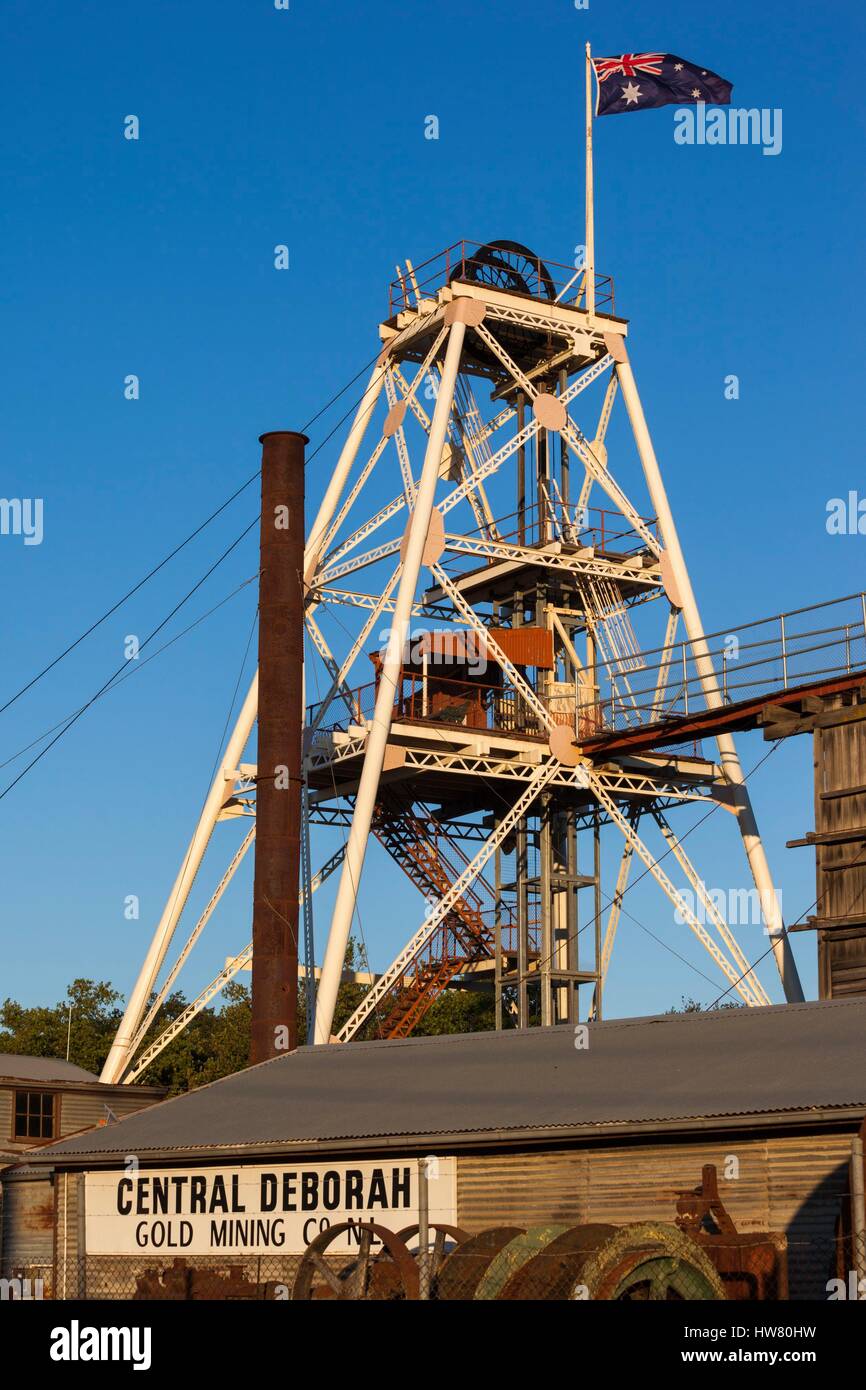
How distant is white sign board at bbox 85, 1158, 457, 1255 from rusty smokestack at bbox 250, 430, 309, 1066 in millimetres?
10136

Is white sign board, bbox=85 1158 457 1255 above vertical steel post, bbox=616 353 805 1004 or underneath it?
A: underneath

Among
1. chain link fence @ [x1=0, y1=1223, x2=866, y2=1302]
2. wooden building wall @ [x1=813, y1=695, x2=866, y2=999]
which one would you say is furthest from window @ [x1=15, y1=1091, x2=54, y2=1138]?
chain link fence @ [x1=0, y1=1223, x2=866, y2=1302]

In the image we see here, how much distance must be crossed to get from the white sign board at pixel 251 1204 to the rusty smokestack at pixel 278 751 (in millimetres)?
10136

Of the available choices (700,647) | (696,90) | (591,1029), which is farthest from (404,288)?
(591,1029)

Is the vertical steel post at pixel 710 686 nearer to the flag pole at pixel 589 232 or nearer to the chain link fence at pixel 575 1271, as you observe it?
the flag pole at pixel 589 232

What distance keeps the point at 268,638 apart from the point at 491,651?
6.52 meters

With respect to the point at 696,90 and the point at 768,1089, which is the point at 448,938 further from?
the point at 768,1089

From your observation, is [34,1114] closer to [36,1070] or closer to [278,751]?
[36,1070]

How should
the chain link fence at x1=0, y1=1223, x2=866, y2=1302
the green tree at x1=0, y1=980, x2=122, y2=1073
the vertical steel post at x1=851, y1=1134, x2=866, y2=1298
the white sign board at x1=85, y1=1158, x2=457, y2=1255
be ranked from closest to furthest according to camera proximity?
1. the vertical steel post at x1=851, y1=1134, x2=866, y2=1298
2. the chain link fence at x1=0, y1=1223, x2=866, y2=1302
3. the white sign board at x1=85, y1=1158, x2=457, y2=1255
4. the green tree at x1=0, y1=980, x2=122, y2=1073

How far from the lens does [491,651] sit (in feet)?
149

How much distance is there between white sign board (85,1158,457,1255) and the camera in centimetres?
2397

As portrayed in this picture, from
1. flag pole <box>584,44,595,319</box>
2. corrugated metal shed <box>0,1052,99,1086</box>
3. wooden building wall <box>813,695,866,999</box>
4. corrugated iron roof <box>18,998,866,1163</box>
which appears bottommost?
corrugated iron roof <box>18,998,866,1163</box>

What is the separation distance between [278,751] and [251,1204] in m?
15.3

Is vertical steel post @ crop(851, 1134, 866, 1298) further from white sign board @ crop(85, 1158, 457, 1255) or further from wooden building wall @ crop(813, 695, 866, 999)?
wooden building wall @ crop(813, 695, 866, 999)
